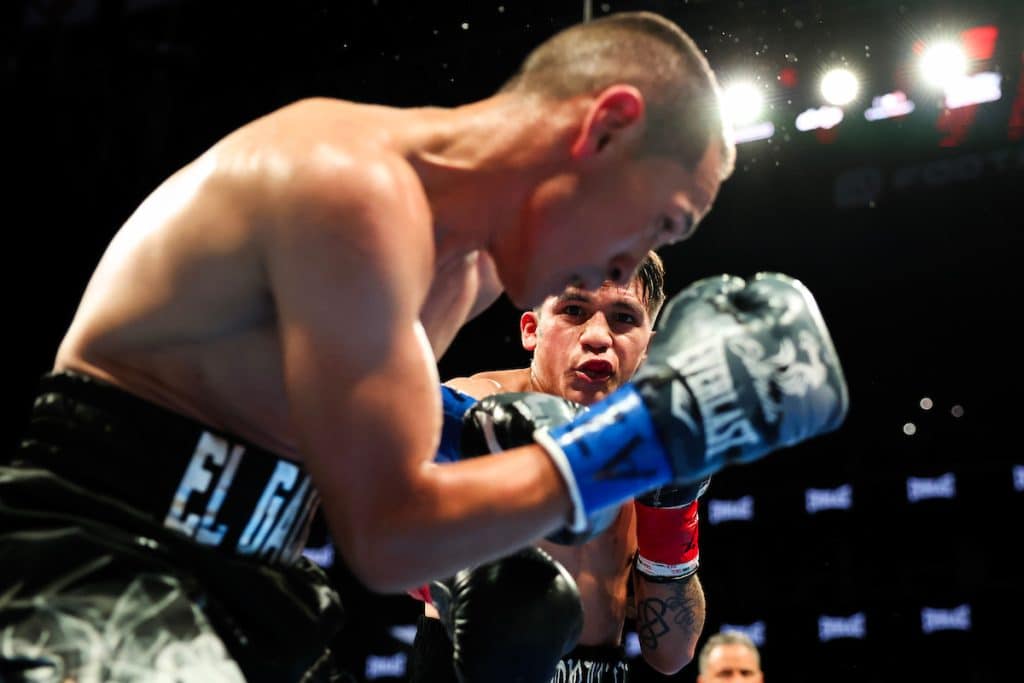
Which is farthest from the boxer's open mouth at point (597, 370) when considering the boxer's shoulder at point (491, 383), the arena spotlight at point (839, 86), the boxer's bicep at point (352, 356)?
the arena spotlight at point (839, 86)

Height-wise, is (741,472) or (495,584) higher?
(495,584)

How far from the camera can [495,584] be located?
1628mm

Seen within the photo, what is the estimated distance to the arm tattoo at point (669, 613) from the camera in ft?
8.52

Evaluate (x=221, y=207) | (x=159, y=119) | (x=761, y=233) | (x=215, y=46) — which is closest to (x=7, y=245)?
(x=159, y=119)

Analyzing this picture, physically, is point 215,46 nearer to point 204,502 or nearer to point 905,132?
point 905,132

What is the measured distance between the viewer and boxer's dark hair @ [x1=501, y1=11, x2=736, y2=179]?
1.39 m

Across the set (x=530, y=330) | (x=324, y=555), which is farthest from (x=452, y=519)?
(x=324, y=555)

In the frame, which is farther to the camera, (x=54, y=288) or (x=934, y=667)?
(x=54, y=288)

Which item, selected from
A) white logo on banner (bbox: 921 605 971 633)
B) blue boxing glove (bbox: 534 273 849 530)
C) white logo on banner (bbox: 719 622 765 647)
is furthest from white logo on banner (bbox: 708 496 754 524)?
blue boxing glove (bbox: 534 273 849 530)

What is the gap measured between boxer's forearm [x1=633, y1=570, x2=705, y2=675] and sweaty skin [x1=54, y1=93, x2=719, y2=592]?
1.37 meters

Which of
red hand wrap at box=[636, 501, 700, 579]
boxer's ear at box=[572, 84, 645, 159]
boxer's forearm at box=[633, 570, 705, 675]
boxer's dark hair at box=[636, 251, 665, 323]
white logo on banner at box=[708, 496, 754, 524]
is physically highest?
boxer's ear at box=[572, 84, 645, 159]

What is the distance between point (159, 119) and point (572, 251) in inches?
164

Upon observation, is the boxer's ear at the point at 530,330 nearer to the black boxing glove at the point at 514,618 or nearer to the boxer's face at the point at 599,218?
the black boxing glove at the point at 514,618

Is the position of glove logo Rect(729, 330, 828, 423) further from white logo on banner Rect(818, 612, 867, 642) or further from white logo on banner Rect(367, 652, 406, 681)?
white logo on banner Rect(367, 652, 406, 681)
